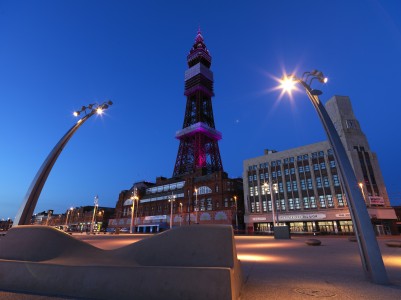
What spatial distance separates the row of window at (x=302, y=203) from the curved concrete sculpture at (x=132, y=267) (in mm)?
47784

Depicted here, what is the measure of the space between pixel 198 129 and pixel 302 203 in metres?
46.1

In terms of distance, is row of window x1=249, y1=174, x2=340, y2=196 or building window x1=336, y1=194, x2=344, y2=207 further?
row of window x1=249, y1=174, x2=340, y2=196

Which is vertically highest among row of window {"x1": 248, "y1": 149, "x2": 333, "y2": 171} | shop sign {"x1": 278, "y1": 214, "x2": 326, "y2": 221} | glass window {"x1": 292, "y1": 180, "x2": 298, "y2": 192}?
row of window {"x1": 248, "y1": 149, "x2": 333, "y2": 171}

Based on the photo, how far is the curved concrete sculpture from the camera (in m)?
4.50

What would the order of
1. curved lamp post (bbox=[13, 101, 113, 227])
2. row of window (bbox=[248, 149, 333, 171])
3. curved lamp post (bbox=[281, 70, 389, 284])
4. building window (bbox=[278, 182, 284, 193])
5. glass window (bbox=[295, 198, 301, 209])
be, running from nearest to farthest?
curved lamp post (bbox=[281, 70, 389, 284]) → curved lamp post (bbox=[13, 101, 113, 227]) → row of window (bbox=[248, 149, 333, 171]) → glass window (bbox=[295, 198, 301, 209]) → building window (bbox=[278, 182, 284, 193])

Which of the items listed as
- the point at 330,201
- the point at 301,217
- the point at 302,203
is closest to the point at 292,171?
the point at 302,203

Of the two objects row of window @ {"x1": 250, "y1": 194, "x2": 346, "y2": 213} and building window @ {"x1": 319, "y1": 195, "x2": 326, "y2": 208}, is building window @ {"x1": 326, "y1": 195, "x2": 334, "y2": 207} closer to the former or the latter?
row of window @ {"x1": 250, "y1": 194, "x2": 346, "y2": 213}

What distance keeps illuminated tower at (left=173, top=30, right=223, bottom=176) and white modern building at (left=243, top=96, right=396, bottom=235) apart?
80.6 feet

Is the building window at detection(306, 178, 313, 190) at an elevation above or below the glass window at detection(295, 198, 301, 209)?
above

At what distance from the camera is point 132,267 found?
4.86 metres

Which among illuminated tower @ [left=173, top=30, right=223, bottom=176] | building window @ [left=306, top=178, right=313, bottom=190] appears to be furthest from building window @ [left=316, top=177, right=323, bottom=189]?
illuminated tower @ [left=173, top=30, right=223, bottom=176]

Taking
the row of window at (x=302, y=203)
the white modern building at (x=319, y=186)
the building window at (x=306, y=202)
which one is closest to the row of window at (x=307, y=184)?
the white modern building at (x=319, y=186)

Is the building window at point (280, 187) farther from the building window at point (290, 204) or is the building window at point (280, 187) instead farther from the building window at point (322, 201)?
the building window at point (322, 201)

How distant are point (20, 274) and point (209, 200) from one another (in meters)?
67.5
